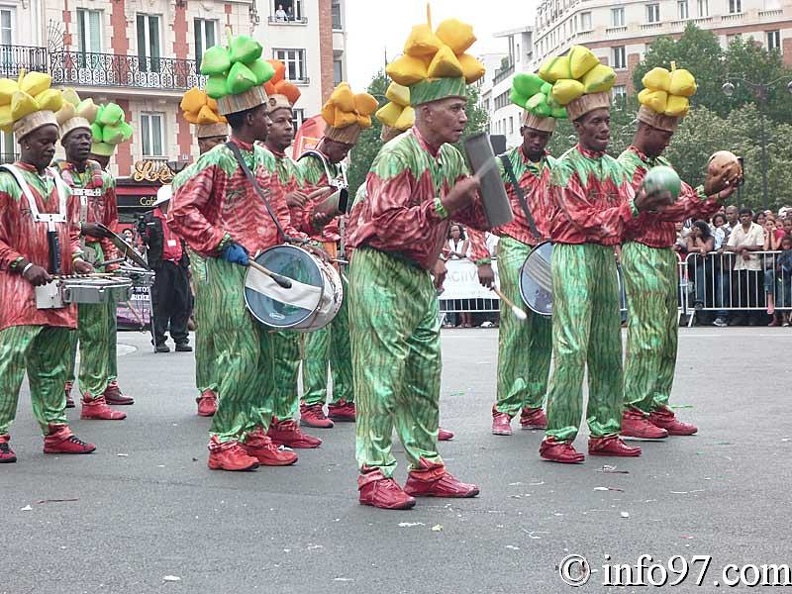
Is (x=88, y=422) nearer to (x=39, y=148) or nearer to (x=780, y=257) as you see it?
(x=39, y=148)

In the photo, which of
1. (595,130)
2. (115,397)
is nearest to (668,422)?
(595,130)

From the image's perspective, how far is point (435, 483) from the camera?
7.85 meters

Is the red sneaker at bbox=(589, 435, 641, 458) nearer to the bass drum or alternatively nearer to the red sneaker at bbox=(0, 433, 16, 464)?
the bass drum

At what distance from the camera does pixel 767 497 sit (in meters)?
7.70

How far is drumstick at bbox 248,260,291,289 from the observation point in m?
8.80

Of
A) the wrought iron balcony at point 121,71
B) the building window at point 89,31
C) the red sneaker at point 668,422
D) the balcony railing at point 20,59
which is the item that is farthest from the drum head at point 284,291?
the building window at point 89,31

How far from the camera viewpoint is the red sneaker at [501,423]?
1066 centimetres

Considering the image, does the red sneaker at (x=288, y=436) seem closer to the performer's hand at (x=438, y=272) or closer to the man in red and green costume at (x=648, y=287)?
the man in red and green costume at (x=648, y=287)

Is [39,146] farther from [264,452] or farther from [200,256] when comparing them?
[264,452]

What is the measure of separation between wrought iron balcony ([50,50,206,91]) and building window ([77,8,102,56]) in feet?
1.38

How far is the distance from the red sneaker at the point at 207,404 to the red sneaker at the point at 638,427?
347 centimetres

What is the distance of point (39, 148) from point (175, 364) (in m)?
8.42

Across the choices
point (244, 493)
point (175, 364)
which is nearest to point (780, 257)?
point (175, 364)

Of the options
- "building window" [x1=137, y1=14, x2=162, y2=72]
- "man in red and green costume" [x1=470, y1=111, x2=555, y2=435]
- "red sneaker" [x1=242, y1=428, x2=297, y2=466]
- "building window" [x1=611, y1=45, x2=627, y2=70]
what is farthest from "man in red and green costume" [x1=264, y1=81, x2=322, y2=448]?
"building window" [x1=611, y1=45, x2=627, y2=70]
